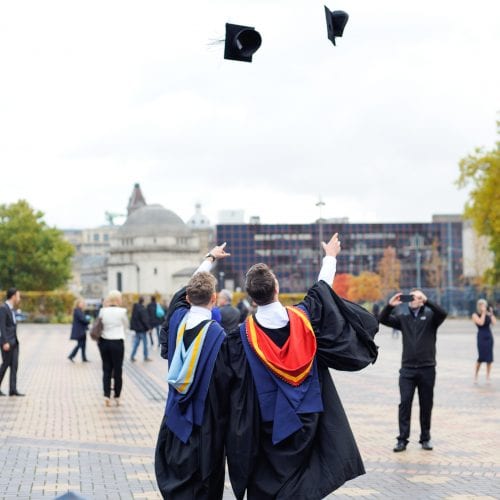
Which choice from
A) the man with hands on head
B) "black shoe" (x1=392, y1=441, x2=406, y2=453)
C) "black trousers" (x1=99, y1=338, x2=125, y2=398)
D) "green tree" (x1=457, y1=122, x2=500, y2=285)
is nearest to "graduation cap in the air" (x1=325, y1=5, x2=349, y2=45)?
the man with hands on head

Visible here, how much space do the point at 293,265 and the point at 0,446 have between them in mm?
167235

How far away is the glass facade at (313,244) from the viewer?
174250mm

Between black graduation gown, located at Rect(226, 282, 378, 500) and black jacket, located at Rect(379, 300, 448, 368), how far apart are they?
4.94 meters

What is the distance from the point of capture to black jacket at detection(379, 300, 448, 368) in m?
11.7

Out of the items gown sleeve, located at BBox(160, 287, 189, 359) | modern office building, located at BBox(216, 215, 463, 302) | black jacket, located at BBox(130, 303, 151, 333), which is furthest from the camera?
modern office building, located at BBox(216, 215, 463, 302)

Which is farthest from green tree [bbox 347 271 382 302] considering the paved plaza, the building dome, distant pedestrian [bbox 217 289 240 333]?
distant pedestrian [bbox 217 289 240 333]

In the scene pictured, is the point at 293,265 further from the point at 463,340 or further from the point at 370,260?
the point at 463,340

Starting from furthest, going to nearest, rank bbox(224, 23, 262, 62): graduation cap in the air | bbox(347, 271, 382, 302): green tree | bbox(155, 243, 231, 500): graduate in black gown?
bbox(347, 271, 382, 302): green tree
bbox(224, 23, 262, 62): graduation cap in the air
bbox(155, 243, 231, 500): graduate in black gown

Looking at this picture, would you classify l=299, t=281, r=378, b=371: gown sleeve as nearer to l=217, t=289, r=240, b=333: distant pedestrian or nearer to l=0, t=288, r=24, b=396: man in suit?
l=217, t=289, r=240, b=333: distant pedestrian

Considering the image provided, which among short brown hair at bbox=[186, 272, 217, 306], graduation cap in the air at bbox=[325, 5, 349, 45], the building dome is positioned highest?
the building dome

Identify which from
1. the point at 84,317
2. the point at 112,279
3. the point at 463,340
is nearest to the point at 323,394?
the point at 84,317

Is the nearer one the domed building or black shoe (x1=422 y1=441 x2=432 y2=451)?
black shoe (x1=422 y1=441 x2=432 y2=451)

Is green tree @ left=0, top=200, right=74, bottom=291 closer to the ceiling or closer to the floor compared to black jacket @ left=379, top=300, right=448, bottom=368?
closer to the ceiling

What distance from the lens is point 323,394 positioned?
6.67 m
